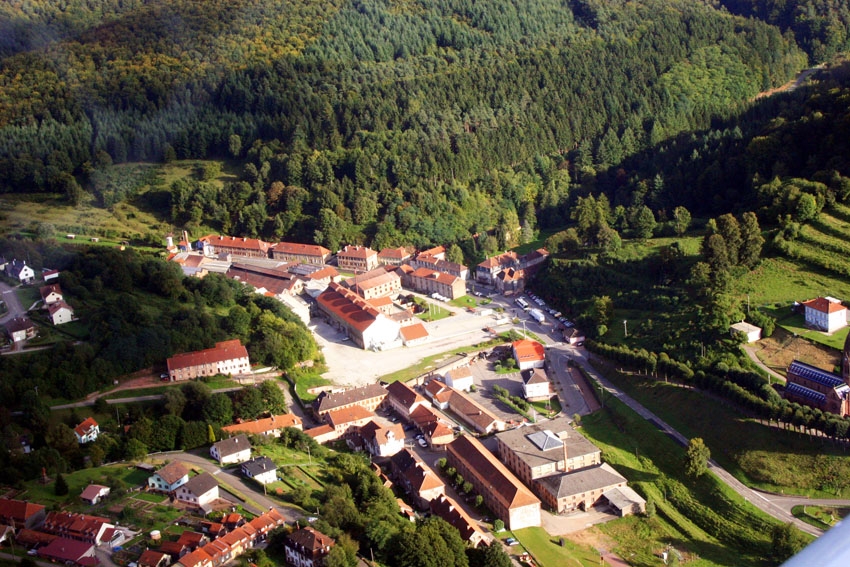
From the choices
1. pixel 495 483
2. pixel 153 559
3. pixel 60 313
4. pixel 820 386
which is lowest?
pixel 495 483

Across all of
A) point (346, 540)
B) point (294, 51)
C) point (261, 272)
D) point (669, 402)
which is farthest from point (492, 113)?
point (346, 540)

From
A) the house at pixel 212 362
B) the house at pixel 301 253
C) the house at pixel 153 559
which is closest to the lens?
the house at pixel 153 559

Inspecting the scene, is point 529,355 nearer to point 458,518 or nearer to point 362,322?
point 362,322

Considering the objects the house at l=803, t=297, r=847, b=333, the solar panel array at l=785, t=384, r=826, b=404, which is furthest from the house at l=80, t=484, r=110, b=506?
the house at l=803, t=297, r=847, b=333

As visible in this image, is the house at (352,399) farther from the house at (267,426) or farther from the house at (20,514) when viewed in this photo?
the house at (20,514)

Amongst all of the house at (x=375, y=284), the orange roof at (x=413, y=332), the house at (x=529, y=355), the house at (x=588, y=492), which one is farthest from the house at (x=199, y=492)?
the house at (x=375, y=284)

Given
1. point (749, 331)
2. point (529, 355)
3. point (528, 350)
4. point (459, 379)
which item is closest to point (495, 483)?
point (459, 379)

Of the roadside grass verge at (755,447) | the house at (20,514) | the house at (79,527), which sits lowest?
the house at (20,514)
